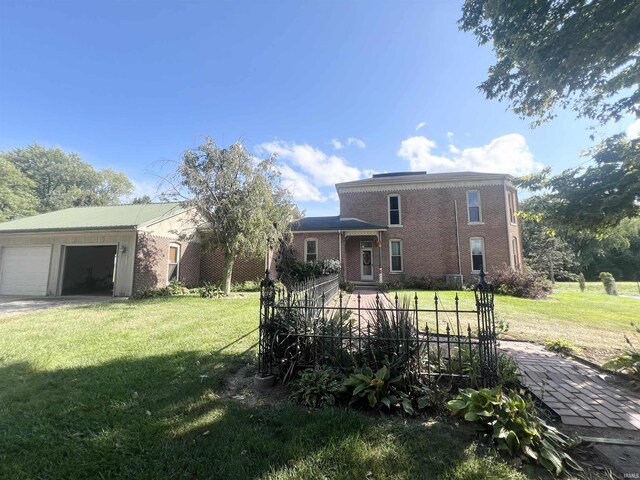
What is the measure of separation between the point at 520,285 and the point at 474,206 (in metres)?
5.78

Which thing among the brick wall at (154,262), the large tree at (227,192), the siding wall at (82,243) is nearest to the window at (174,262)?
the brick wall at (154,262)

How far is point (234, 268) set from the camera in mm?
16750

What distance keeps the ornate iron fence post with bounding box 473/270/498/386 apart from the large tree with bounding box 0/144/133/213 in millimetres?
46436

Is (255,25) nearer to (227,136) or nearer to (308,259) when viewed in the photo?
(227,136)

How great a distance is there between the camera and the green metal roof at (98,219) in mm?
13281

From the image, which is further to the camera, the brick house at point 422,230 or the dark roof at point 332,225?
Result: the brick house at point 422,230

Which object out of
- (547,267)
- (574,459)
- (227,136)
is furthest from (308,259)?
(547,267)

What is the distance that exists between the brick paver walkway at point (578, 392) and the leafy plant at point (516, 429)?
2.25 feet

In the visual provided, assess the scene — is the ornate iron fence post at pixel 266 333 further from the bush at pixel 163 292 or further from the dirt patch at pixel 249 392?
the bush at pixel 163 292

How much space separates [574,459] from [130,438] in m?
3.87

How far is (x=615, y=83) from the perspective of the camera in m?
5.67

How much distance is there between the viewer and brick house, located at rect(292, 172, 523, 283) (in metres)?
17.4

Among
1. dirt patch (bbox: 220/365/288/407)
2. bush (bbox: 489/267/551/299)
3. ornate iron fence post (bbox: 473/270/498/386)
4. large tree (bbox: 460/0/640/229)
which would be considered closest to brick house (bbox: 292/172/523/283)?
bush (bbox: 489/267/551/299)

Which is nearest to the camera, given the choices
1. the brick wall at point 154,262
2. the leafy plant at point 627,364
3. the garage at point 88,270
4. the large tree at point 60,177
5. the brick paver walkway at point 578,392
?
the brick paver walkway at point 578,392
